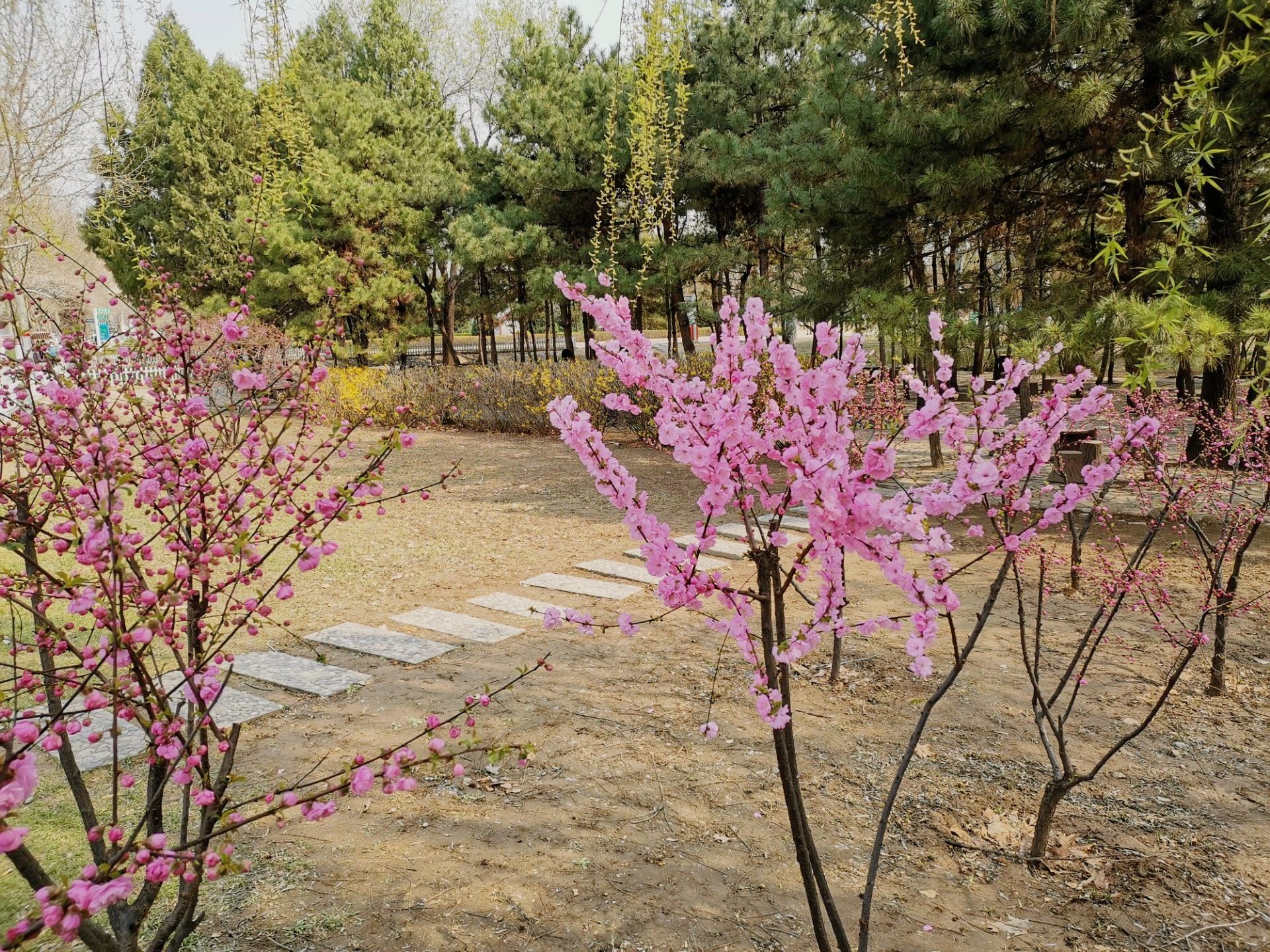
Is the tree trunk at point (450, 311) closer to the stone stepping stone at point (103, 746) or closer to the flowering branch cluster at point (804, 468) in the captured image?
the stone stepping stone at point (103, 746)

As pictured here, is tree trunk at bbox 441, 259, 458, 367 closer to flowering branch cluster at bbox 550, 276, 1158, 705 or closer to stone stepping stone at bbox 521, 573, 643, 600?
stone stepping stone at bbox 521, 573, 643, 600

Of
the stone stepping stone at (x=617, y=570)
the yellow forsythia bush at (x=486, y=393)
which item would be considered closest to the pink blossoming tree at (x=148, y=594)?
the stone stepping stone at (x=617, y=570)

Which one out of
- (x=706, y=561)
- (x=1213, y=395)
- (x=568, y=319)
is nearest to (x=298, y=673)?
(x=706, y=561)

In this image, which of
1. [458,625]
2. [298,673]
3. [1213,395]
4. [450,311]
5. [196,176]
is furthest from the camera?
[196,176]

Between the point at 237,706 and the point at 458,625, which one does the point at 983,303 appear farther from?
the point at 237,706

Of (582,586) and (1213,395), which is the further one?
(1213,395)

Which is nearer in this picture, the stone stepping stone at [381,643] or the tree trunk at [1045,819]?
the tree trunk at [1045,819]

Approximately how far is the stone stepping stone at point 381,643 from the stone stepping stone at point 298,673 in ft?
0.63

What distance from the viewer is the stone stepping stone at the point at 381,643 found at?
4.08 meters

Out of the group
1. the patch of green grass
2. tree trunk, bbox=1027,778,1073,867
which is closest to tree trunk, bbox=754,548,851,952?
tree trunk, bbox=1027,778,1073,867

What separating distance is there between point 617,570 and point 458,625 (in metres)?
1.27

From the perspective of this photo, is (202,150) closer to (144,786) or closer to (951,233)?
(951,233)

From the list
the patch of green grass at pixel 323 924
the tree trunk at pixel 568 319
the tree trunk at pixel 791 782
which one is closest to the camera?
the tree trunk at pixel 791 782

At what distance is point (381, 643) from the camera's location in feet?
13.9
